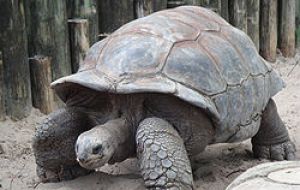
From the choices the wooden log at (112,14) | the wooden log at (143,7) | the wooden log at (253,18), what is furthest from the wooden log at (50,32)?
the wooden log at (253,18)

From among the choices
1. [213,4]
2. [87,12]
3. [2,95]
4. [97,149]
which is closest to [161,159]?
[97,149]

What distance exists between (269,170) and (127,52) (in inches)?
44.5

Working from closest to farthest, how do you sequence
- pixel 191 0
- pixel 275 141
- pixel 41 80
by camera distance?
1. pixel 275 141
2. pixel 41 80
3. pixel 191 0

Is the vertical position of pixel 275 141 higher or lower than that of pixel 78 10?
lower

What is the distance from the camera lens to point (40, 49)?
4695mm

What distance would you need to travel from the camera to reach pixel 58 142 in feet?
11.4

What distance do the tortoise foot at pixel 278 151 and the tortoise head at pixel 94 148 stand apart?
1.27m

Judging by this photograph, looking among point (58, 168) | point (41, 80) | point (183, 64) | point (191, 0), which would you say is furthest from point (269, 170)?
point (191, 0)

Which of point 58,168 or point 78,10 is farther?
point 78,10

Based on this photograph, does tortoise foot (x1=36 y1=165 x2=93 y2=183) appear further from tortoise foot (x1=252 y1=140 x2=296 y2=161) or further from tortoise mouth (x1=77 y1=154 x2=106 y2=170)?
tortoise foot (x1=252 y1=140 x2=296 y2=161)

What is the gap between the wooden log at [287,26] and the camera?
6.43 metres

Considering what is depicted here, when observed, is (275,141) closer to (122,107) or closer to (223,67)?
(223,67)

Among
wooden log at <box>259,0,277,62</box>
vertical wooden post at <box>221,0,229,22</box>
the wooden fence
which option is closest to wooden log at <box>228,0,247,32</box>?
vertical wooden post at <box>221,0,229,22</box>

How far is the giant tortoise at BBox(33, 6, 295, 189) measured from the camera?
3.02 meters
